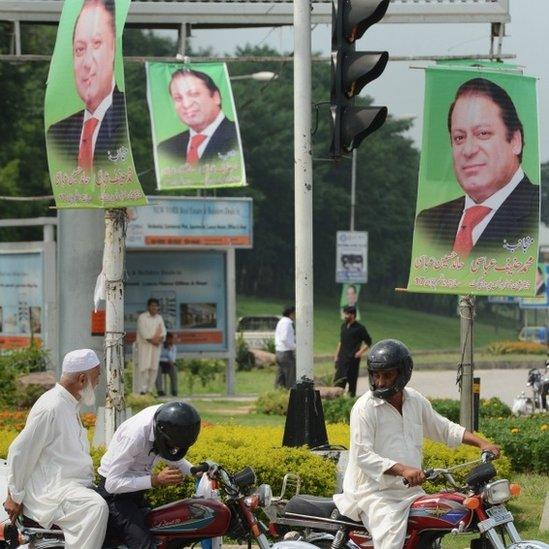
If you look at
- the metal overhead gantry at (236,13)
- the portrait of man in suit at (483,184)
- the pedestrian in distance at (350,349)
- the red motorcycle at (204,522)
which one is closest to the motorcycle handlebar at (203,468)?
the red motorcycle at (204,522)

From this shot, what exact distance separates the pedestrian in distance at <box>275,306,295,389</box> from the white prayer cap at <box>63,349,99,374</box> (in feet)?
65.0

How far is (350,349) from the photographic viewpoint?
2389 cm

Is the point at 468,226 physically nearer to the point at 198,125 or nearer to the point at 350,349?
the point at 198,125

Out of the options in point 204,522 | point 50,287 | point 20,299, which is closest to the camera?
point 204,522

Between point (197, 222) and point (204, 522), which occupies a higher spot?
point (197, 222)

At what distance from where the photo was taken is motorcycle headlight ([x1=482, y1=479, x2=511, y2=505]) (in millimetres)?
7273

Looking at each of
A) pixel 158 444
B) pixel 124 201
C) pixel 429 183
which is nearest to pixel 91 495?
pixel 158 444

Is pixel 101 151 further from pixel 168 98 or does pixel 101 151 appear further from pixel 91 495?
pixel 168 98

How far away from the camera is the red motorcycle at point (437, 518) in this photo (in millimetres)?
7277

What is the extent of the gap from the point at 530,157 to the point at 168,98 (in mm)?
8961

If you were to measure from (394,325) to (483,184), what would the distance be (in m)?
67.6

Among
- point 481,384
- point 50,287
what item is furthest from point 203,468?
point 481,384

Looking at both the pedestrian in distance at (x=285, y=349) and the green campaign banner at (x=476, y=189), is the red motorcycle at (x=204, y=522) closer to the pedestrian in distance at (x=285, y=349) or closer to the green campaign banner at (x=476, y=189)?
the green campaign banner at (x=476, y=189)

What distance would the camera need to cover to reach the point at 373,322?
81.1 meters
